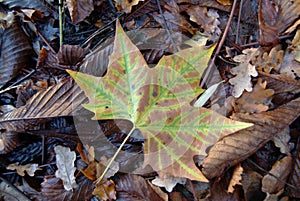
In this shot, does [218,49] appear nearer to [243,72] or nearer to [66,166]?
[243,72]

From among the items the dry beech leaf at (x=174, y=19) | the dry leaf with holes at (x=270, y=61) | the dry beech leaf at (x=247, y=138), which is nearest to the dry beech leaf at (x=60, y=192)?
the dry beech leaf at (x=247, y=138)

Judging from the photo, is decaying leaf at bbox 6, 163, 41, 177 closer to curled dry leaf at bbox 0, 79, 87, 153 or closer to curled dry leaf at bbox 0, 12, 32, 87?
curled dry leaf at bbox 0, 79, 87, 153

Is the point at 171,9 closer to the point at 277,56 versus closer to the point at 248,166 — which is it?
the point at 277,56

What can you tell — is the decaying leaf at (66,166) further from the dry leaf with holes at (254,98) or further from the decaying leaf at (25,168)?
→ the dry leaf with holes at (254,98)

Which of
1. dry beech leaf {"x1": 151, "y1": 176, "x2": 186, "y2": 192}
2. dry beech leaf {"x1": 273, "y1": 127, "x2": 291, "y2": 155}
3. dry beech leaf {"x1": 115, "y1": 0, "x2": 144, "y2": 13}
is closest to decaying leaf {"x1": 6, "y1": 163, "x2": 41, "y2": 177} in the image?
dry beech leaf {"x1": 151, "y1": 176, "x2": 186, "y2": 192}

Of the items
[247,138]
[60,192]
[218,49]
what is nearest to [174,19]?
[218,49]

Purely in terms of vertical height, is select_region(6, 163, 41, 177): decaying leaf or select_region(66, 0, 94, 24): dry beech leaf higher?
select_region(66, 0, 94, 24): dry beech leaf

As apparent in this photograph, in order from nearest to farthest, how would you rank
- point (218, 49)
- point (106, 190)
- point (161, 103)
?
point (161, 103) < point (106, 190) < point (218, 49)
